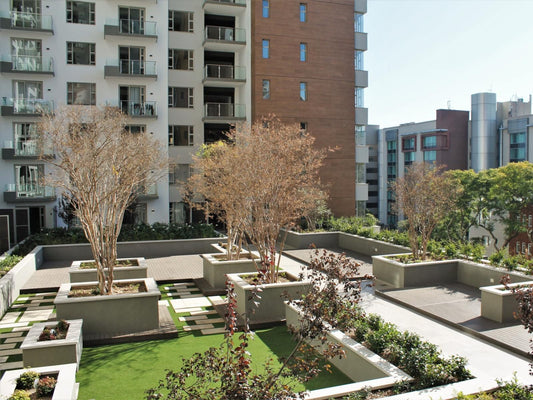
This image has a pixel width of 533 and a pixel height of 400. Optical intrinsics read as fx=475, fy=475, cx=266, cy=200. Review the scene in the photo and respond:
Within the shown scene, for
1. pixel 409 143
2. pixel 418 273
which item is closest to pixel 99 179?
pixel 418 273

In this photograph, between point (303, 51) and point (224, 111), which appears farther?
point (303, 51)

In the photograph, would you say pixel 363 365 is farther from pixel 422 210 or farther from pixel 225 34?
pixel 225 34

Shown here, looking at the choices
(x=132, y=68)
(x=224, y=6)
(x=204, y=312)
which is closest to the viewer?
A: (x=204, y=312)

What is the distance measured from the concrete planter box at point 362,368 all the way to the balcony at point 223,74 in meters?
25.0

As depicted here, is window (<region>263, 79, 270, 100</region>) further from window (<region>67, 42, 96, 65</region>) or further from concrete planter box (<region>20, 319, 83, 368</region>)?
concrete planter box (<region>20, 319, 83, 368</region>)

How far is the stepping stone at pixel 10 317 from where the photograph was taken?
11625mm

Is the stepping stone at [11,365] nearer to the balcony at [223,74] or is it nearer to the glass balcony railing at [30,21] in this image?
the glass balcony railing at [30,21]

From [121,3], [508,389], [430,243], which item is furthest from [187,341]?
[121,3]

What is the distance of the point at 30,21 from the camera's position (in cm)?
2775

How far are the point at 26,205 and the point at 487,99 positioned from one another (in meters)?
65.1

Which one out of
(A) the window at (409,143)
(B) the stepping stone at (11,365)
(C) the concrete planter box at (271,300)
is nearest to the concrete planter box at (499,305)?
(C) the concrete planter box at (271,300)

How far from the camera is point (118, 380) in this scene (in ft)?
26.8

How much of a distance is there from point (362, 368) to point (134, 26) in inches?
1071

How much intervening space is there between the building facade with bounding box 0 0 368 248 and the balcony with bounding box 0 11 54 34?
0.19 feet
